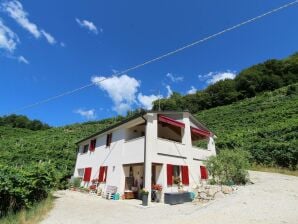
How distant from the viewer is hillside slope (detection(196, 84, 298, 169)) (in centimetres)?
2619

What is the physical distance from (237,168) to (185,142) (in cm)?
428

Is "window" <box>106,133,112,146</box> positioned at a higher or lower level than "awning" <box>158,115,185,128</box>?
lower

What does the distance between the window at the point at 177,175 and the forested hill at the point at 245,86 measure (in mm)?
44656

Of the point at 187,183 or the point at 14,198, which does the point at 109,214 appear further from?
the point at 187,183

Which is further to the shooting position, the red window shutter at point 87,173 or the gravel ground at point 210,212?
the red window shutter at point 87,173

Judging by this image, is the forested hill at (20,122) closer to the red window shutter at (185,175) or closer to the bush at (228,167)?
the red window shutter at (185,175)

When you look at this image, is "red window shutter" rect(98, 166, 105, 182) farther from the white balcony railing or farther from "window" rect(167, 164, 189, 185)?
Result: the white balcony railing

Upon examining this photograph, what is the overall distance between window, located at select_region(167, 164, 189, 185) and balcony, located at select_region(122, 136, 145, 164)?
7.23 ft

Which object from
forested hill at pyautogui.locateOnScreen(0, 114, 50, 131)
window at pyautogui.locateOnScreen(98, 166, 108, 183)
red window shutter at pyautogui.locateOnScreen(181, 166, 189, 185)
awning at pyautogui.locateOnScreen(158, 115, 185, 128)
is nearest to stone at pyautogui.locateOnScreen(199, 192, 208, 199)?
red window shutter at pyautogui.locateOnScreen(181, 166, 189, 185)

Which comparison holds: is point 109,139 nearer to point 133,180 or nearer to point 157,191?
point 133,180

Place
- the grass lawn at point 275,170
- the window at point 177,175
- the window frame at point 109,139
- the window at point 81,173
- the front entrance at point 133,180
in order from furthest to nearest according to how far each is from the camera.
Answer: the window at point 81,173, the grass lawn at point 275,170, the window frame at point 109,139, the front entrance at point 133,180, the window at point 177,175

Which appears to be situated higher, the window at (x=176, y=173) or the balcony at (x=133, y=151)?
the balcony at (x=133, y=151)

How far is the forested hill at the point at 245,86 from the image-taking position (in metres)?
65.3

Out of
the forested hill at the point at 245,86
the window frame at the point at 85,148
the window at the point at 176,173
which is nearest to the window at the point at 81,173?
the window frame at the point at 85,148
